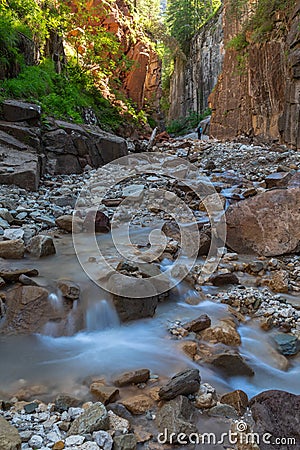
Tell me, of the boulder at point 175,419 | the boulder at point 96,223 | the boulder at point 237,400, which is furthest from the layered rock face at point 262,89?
the boulder at point 175,419

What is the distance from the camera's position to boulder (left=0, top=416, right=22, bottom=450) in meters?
1.60

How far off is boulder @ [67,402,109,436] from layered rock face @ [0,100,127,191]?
5749 mm

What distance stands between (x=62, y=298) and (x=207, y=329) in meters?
1.32

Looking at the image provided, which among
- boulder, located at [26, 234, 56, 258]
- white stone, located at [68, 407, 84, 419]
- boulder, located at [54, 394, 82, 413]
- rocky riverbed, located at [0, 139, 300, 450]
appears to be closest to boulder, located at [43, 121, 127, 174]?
rocky riverbed, located at [0, 139, 300, 450]

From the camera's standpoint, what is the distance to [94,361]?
2676mm

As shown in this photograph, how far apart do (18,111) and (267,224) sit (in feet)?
22.3

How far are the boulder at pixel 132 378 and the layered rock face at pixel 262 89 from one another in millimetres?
10976

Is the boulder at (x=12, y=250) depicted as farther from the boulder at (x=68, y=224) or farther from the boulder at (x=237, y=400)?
the boulder at (x=237, y=400)

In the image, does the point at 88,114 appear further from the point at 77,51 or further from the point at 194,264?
the point at 194,264

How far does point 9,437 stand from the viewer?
1649mm

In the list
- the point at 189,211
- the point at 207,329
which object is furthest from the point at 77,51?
the point at 207,329

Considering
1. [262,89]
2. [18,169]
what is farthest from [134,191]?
[262,89]

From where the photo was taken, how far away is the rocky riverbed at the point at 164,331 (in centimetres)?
193

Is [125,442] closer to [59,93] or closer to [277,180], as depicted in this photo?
[277,180]
